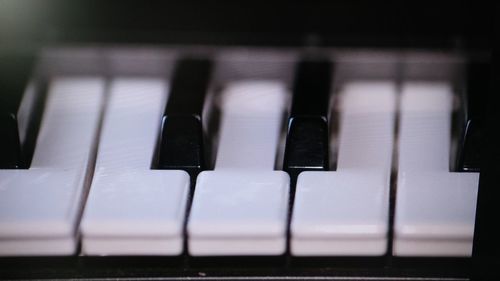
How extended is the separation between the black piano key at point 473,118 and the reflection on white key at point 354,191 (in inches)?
3.4

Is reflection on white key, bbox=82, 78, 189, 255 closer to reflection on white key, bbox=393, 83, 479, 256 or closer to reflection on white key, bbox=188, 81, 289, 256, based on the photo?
reflection on white key, bbox=188, 81, 289, 256

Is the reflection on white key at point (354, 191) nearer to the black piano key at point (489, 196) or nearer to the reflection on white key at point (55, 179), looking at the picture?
the black piano key at point (489, 196)

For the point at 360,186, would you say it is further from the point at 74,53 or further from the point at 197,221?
the point at 74,53

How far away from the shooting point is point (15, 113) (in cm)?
98

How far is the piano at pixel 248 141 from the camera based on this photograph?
891mm

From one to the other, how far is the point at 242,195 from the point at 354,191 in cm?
12

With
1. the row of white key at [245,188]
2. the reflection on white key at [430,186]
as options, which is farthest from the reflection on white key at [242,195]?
the reflection on white key at [430,186]

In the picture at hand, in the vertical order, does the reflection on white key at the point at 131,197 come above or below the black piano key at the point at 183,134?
below

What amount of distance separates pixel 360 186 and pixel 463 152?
13 cm

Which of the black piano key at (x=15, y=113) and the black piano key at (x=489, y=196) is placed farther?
the black piano key at (x=15, y=113)

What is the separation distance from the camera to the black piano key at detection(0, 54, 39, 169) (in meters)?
0.96

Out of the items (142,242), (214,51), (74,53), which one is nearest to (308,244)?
(142,242)

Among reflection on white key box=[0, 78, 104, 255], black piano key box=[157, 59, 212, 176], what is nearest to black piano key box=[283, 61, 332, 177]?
black piano key box=[157, 59, 212, 176]

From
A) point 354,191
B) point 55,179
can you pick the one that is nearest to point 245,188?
point 354,191
